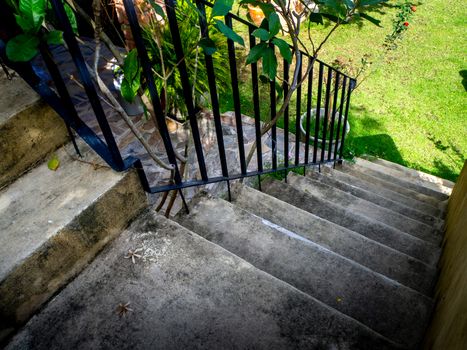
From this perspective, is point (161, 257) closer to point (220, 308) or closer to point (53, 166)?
point (220, 308)

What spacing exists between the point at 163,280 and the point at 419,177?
418 cm

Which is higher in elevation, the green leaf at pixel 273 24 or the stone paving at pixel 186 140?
the green leaf at pixel 273 24

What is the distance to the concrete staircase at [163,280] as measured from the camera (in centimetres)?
Answer: 149

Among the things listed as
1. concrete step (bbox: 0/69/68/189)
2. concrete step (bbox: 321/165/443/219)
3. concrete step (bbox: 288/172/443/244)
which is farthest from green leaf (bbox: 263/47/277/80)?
concrete step (bbox: 321/165/443/219)

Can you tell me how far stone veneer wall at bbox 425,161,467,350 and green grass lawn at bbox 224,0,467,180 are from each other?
313 centimetres

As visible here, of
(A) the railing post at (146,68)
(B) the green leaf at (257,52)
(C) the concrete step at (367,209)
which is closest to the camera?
(A) the railing post at (146,68)

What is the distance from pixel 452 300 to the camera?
158cm

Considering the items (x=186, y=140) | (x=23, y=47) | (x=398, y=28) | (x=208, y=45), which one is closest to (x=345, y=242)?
(x=208, y=45)

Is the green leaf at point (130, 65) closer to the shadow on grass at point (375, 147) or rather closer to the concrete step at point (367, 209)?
the concrete step at point (367, 209)

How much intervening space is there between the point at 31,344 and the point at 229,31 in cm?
148

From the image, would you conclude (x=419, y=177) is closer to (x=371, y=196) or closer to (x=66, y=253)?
(x=371, y=196)

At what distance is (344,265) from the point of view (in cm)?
197

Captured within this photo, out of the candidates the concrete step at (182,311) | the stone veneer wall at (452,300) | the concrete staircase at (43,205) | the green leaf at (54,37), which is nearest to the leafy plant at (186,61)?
the concrete staircase at (43,205)

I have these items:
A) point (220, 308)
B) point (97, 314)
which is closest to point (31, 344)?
point (97, 314)
